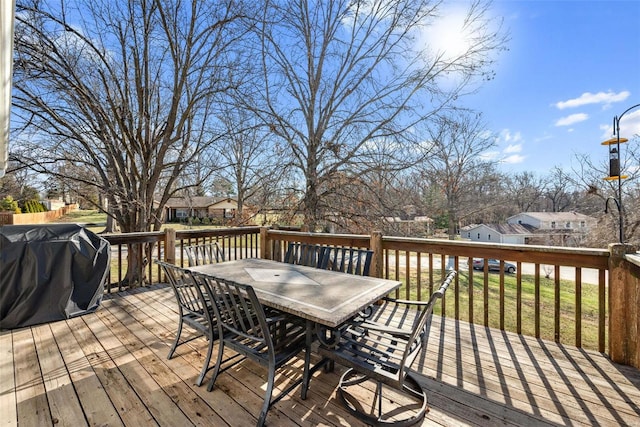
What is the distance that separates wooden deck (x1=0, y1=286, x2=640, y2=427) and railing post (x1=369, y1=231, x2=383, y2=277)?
974 millimetres

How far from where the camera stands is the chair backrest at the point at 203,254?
3.22 metres

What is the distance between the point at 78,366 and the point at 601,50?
33.6ft

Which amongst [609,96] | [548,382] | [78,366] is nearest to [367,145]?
[548,382]

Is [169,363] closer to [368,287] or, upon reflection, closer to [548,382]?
[368,287]

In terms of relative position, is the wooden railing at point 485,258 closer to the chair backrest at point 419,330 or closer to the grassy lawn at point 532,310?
the grassy lawn at point 532,310

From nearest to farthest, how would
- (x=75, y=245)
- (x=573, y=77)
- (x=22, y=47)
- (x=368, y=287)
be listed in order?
(x=368, y=287)
(x=75, y=245)
(x=22, y=47)
(x=573, y=77)

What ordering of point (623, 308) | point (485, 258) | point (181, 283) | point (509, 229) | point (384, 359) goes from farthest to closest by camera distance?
1. point (509, 229)
2. point (485, 258)
3. point (181, 283)
4. point (623, 308)
5. point (384, 359)

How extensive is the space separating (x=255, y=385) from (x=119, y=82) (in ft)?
22.9

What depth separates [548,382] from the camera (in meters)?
2.07

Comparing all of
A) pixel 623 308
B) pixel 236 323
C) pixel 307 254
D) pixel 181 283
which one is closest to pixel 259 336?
pixel 236 323

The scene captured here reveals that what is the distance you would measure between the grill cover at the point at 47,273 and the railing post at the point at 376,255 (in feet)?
11.5

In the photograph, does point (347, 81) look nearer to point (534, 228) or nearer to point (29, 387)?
point (29, 387)

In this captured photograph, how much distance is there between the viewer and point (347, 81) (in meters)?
7.62

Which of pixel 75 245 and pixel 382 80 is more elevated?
pixel 382 80
